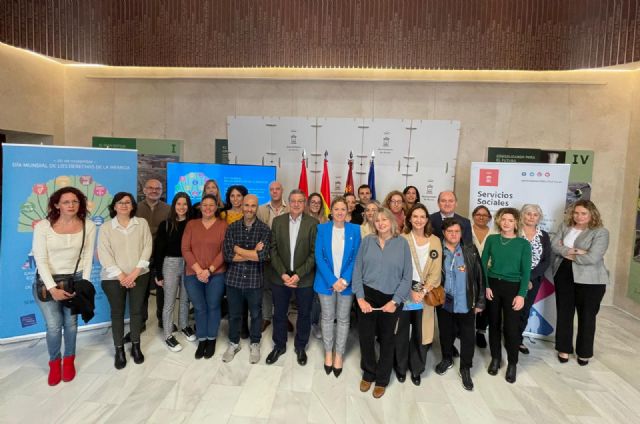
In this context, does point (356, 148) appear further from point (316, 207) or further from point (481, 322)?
point (481, 322)

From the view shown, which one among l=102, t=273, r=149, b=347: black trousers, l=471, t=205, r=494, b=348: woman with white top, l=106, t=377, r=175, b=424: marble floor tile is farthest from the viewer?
l=471, t=205, r=494, b=348: woman with white top

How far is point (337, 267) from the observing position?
3.03 m

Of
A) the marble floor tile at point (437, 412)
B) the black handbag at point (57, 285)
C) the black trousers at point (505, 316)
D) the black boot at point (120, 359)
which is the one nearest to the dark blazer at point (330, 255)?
the marble floor tile at point (437, 412)

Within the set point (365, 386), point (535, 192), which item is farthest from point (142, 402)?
point (535, 192)

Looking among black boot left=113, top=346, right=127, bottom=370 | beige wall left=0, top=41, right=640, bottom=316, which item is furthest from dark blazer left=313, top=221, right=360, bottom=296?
beige wall left=0, top=41, right=640, bottom=316

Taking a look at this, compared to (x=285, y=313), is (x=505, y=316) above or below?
above

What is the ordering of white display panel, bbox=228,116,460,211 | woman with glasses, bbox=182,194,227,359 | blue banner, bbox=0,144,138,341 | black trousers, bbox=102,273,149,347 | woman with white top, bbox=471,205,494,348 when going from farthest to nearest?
white display panel, bbox=228,116,460,211 < woman with white top, bbox=471,205,494,348 < blue banner, bbox=0,144,138,341 < woman with glasses, bbox=182,194,227,359 < black trousers, bbox=102,273,149,347

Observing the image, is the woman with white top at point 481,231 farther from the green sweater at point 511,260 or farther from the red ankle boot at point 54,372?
the red ankle boot at point 54,372

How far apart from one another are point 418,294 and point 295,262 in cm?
112

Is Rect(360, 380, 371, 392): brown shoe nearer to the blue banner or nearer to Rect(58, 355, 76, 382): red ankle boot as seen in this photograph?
Rect(58, 355, 76, 382): red ankle boot

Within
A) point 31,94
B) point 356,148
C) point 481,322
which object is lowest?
point 481,322

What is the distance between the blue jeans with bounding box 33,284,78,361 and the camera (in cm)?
286

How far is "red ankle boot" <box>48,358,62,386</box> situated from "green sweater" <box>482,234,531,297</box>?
3.87 m

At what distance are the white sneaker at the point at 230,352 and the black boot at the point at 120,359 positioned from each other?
35.3 inches
